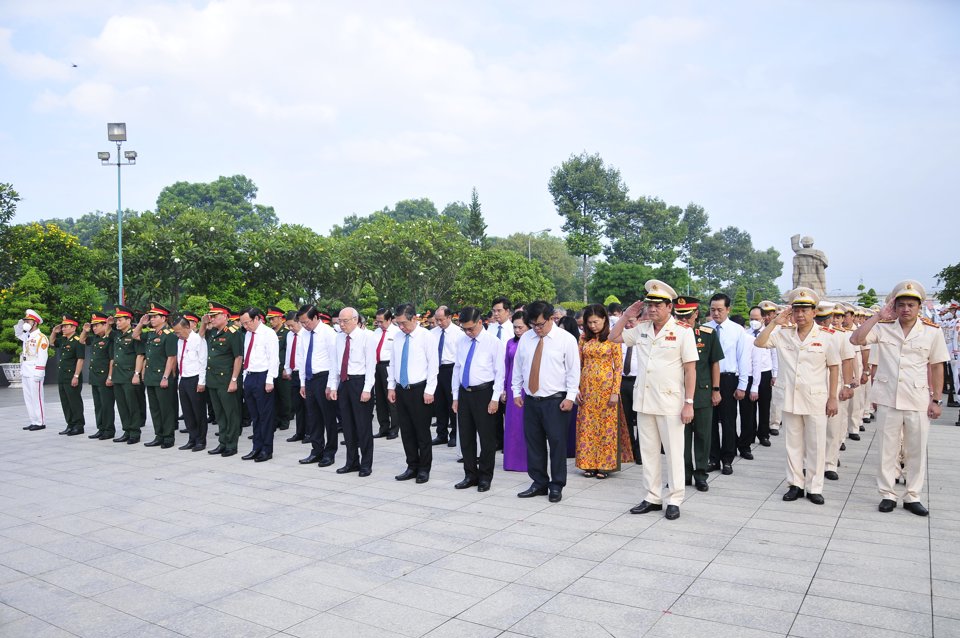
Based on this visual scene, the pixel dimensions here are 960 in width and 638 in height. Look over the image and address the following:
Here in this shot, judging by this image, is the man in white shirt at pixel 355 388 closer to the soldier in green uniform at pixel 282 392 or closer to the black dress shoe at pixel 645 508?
the black dress shoe at pixel 645 508

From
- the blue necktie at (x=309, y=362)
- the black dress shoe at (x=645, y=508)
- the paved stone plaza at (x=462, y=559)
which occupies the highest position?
the blue necktie at (x=309, y=362)

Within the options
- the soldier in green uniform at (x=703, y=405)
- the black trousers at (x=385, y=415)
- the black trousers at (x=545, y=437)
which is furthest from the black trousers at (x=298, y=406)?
the soldier in green uniform at (x=703, y=405)

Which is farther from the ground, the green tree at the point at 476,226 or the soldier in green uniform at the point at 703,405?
the green tree at the point at 476,226

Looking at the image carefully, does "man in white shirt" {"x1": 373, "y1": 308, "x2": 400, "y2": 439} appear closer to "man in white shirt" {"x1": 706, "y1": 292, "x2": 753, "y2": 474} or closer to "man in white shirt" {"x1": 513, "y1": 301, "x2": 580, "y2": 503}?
"man in white shirt" {"x1": 513, "y1": 301, "x2": 580, "y2": 503}

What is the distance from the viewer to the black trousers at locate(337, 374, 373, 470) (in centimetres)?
727

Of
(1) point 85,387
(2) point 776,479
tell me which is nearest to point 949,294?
(2) point 776,479

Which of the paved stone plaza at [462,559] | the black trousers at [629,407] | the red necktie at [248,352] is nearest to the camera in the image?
the paved stone plaza at [462,559]

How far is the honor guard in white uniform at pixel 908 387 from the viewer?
18.0ft

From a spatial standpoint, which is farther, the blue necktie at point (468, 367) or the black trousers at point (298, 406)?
the black trousers at point (298, 406)

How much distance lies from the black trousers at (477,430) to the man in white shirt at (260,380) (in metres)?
2.74

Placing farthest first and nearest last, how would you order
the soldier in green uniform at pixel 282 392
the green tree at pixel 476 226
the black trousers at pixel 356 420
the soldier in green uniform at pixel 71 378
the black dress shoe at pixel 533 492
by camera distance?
the green tree at pixel 476 226 → the soldier in green uniform at pixel 282 392 → the soldier in green uniform at pixel 71 378 → the black trousers at pixel 356 420 → the black dress shoe at pixel 533 492

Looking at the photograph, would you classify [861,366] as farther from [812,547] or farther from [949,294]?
[812,547]

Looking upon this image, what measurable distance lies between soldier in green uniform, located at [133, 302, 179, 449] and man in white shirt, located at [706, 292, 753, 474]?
7.03 metres

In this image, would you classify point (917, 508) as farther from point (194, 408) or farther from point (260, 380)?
point (194, 408)
